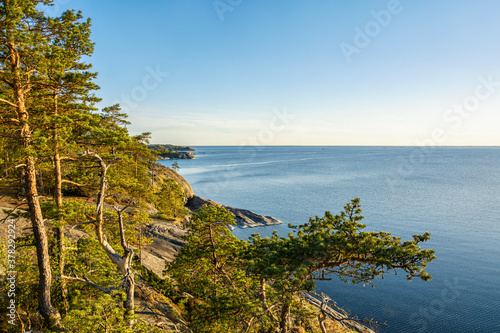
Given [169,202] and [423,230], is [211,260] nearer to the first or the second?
[169,202]

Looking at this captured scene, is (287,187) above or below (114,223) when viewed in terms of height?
below

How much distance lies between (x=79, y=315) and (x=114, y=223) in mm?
7944

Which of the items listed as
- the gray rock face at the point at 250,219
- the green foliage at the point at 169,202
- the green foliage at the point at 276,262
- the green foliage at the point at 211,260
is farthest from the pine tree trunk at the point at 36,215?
the gray rock face at the point at 250,219

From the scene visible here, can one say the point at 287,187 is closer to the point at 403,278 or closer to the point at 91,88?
the point at 403,278

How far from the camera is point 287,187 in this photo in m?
82.8

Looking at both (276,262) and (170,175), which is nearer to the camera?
(276,262)

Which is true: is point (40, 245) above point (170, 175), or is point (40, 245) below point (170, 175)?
above

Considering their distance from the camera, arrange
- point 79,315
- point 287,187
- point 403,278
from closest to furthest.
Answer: point 79,315, point 403,278, point 287,187

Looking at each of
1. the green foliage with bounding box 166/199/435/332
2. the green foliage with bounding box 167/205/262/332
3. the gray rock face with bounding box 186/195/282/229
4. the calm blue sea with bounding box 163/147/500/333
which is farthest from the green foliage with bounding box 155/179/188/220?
the green foliage with bounding box 166/199/435/332

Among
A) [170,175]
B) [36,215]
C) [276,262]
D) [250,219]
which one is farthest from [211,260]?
[170,175]

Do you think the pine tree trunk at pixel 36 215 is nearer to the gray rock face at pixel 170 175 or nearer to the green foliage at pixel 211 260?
the green foliage at pixel 211 260

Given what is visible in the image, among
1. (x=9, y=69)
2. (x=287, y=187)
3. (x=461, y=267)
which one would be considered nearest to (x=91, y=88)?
(x=9, y=69)

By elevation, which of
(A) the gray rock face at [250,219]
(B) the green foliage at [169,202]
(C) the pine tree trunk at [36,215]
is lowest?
(A) the gray rock face at [250,219]

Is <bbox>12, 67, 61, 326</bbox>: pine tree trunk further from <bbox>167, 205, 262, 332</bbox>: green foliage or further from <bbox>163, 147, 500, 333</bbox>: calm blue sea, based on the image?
<bbox>163, 147, 500, 333</bbox>: calm blue sea
